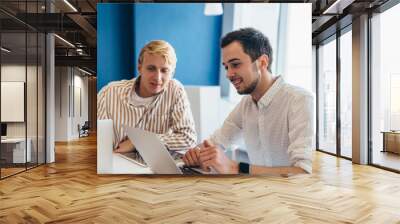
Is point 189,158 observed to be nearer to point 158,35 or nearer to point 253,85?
point 253,85

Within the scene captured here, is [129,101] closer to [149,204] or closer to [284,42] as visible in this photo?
[149,204]

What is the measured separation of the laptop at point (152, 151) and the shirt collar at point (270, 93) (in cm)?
169

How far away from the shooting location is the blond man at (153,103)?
635 centimetres

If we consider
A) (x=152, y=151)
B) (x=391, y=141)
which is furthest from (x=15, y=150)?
(x=391, y=141)

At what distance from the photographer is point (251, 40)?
253 inches

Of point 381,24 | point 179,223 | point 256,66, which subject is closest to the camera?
point 179,223

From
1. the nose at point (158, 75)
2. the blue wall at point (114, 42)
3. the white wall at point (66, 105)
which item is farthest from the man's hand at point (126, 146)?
the white wall at point (66, 105)

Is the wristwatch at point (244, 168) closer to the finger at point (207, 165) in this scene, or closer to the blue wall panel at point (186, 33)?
the finger at point (207, 165)

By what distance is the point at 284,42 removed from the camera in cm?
656

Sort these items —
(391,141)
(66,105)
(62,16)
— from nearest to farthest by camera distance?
(391,141), (62,16), (66,105)

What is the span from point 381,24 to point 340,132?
3013 millimetres

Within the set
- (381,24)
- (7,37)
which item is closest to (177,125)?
(7,37)

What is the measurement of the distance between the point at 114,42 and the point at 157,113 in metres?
1.39

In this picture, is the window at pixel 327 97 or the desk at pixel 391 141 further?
the window at pixel 327 97
